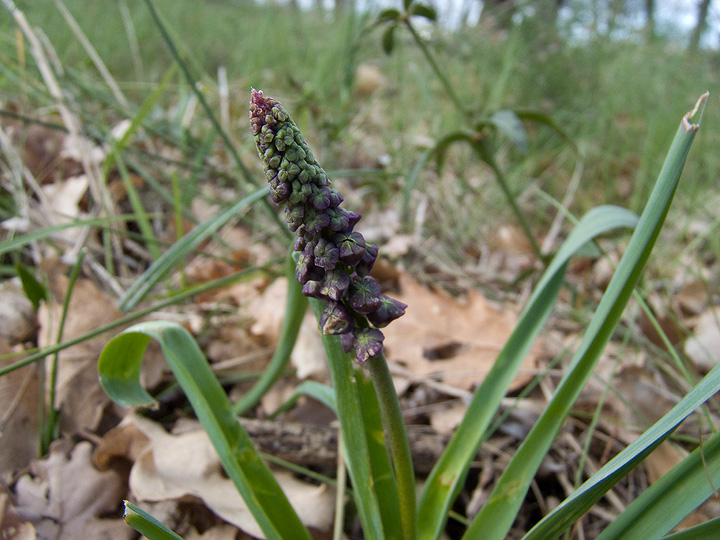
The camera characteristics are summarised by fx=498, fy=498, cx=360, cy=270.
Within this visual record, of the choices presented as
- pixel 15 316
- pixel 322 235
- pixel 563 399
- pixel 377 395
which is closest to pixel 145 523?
pixel 377 395

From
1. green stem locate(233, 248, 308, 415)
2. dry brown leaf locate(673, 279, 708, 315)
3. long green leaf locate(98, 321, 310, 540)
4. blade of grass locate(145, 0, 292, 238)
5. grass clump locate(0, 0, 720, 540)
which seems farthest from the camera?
dry brown leaf locate(673, 279, 708, 315)

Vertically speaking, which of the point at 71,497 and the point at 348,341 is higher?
the point at 348,341

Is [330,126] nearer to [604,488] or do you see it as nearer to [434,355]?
[434,355]

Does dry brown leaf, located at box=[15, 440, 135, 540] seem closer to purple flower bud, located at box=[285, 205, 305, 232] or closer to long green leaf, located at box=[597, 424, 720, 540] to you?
purple flower bud, located at box=[285, 205, 305, 232]

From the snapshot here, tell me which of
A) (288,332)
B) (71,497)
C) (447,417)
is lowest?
(71,497)

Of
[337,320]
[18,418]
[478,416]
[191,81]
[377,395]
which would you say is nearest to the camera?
[337,320]

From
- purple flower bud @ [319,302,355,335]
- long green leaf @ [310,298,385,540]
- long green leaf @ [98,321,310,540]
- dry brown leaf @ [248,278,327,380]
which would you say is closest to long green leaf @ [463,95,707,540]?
long green leaf @ [310,298,385,540]

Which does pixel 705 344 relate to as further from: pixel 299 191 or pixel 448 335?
pixel 299 191
